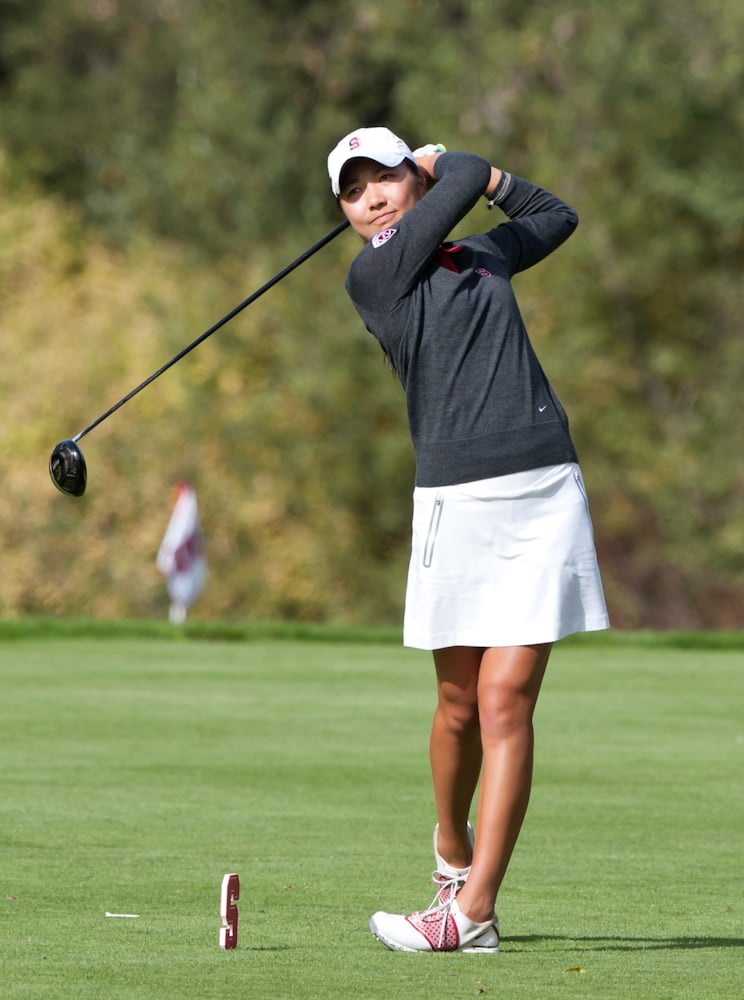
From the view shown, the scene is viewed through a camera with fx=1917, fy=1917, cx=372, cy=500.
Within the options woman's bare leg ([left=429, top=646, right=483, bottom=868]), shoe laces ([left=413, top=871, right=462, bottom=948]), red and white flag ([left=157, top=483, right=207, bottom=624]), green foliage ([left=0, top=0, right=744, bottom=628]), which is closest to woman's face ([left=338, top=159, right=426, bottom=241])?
woman's bare leg ([left=429, top=646, right=483, bottom=868])

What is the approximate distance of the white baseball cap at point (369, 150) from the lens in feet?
13.0

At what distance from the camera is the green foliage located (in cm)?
3052

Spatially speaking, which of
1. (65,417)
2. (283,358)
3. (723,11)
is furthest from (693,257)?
(65,417)

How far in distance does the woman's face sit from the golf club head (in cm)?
98

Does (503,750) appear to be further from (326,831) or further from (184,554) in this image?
(184,554)

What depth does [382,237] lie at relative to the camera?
3.93 metres

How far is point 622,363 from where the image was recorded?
3192cm

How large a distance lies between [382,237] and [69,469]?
1.16 m

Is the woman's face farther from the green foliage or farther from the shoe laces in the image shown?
the green foliage

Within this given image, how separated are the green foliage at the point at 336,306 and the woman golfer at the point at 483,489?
85.0 ft

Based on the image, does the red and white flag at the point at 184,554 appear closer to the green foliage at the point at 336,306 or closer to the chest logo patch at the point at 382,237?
the green foliage at the point at 336,306

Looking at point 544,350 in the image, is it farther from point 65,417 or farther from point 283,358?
point 65,417

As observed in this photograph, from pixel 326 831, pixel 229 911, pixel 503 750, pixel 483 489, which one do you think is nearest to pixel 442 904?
pixel 503 750

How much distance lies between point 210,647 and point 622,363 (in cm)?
2101
